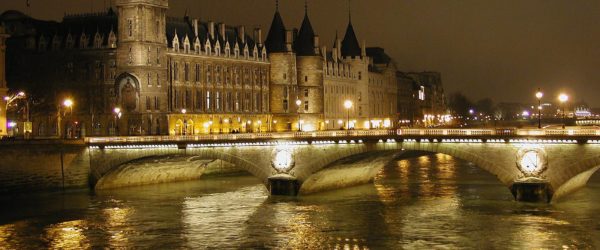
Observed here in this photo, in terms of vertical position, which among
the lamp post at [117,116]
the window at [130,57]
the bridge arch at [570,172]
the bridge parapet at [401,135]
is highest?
the window at [130,57]

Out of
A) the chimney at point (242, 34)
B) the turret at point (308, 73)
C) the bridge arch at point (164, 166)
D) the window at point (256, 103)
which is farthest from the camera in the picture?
the turret at point (308, 73)

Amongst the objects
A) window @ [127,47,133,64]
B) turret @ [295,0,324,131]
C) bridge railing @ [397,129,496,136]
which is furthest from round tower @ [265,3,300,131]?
bridge railing @ [397,129,496,136]

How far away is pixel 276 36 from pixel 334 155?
78428mm

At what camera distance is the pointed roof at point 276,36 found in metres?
154

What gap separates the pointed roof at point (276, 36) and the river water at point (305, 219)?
6570 centimetres

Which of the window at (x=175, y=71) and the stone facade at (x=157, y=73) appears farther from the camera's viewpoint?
the window at (x=175, y=71)

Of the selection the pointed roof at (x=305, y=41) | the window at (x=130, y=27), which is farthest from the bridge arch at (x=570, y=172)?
the pointed roof at (x=305, y=41)

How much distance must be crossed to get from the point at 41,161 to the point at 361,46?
107 m

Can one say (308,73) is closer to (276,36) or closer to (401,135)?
(276,36)

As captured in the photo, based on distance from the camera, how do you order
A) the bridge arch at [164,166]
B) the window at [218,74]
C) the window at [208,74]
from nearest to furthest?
the bridge arch at [164,166] → the window at [208,74] → the window at [218,74]

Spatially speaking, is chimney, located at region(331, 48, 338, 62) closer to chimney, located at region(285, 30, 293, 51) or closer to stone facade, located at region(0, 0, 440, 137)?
stone facade, located at region(0, 0, 440, 137)

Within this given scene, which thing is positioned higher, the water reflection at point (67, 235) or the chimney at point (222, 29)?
the chimney at point (222, 29)

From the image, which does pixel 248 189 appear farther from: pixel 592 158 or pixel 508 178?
pixel 592 158

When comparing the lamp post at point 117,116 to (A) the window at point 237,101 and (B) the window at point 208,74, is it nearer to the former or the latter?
(B) the window at point 208,74
